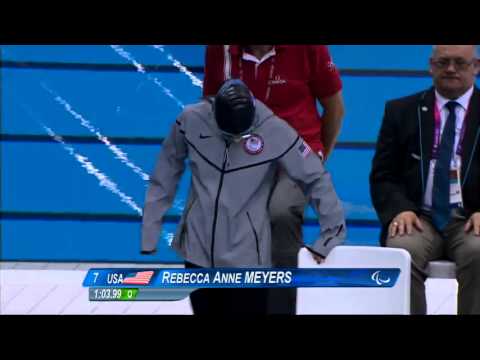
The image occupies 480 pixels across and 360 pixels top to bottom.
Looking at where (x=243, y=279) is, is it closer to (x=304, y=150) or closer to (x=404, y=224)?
(x=304, y=150)

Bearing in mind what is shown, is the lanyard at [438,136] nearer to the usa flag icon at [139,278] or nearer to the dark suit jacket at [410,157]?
the dark suit jacket at [410,157]

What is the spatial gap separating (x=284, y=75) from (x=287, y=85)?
0.16 ft

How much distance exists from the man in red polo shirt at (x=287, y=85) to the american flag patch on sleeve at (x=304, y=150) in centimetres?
15

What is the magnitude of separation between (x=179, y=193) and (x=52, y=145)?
2.69 feet

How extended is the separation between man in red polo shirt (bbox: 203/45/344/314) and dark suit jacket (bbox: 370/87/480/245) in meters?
0.30

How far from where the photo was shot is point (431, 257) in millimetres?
6027

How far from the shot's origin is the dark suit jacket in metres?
6.07

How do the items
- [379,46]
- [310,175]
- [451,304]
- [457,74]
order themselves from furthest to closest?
[379,46] → [451,304] → [457,74] → [310,175]

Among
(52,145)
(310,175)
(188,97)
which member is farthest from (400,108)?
(52,145)

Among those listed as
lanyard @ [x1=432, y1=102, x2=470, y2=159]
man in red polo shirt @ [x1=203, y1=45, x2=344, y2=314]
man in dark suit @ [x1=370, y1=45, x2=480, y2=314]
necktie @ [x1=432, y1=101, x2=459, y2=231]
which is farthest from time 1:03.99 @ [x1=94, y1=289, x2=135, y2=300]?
lanyard @ [x1=432, y1=102, x2=470, y2=159]

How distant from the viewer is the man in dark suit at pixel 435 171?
19.6 ft

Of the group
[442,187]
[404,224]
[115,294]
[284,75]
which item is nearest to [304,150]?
[284,75]

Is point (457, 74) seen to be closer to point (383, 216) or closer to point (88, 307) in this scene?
point (383, 216)

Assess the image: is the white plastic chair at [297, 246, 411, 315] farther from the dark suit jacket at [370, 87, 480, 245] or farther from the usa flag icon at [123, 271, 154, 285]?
the usa flag icon at [123, 271, 154, 285]
